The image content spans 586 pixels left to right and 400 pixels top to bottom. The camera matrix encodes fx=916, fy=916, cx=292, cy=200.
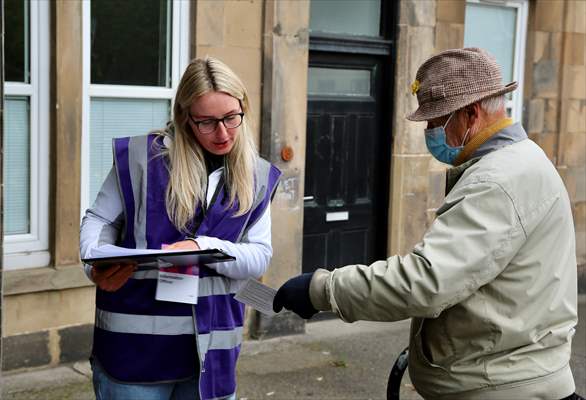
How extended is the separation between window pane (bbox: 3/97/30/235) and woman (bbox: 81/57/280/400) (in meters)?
3.12

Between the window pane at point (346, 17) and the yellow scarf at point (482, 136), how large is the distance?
507 cm

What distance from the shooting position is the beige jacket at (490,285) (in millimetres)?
2551

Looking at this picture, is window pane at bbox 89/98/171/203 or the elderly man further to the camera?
window pane at bbox 89/98/171/203

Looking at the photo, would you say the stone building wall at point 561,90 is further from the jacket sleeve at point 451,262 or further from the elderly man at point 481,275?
the jacket sleeve at point 451,262

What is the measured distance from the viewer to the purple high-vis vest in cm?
313

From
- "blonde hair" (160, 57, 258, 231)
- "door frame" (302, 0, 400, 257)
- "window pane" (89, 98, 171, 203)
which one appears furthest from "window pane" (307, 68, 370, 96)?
"blonde hair" (160, 57, 258, 231)

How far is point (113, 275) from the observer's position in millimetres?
3041

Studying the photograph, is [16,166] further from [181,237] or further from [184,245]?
[184,245]

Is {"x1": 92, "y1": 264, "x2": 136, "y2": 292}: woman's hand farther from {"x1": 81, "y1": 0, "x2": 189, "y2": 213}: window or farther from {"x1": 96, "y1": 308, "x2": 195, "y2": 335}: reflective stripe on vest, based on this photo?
{"x1": 81, "y1": 0, "x2": 189, "y2": 213}: window

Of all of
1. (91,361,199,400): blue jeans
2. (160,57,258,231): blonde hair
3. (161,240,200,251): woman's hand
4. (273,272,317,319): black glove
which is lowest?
(91,361,199,400): blue jeans

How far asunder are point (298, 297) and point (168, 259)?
447 mm

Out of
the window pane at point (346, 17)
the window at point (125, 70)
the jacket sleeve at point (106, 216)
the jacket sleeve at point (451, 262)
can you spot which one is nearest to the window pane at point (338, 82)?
the window pane at point (346, 17)

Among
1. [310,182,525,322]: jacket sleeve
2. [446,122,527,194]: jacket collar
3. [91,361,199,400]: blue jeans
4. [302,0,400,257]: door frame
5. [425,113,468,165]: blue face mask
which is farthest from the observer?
[302,0,400,257]: door frame

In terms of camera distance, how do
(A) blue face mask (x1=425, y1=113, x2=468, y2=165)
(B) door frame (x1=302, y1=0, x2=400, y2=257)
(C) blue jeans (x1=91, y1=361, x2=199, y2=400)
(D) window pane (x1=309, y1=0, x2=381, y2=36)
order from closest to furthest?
(A) blue face mask (x1=425, y1=113, x2=468, y2=165) < (C) blue jeans (x1=91, y1=361, x2=199, y2=400) < (D) window pane (x1=309, y1=0, x2=381, y2=36) < (B) door frame (x1=302, y1=0, x2=400, y2=257)
